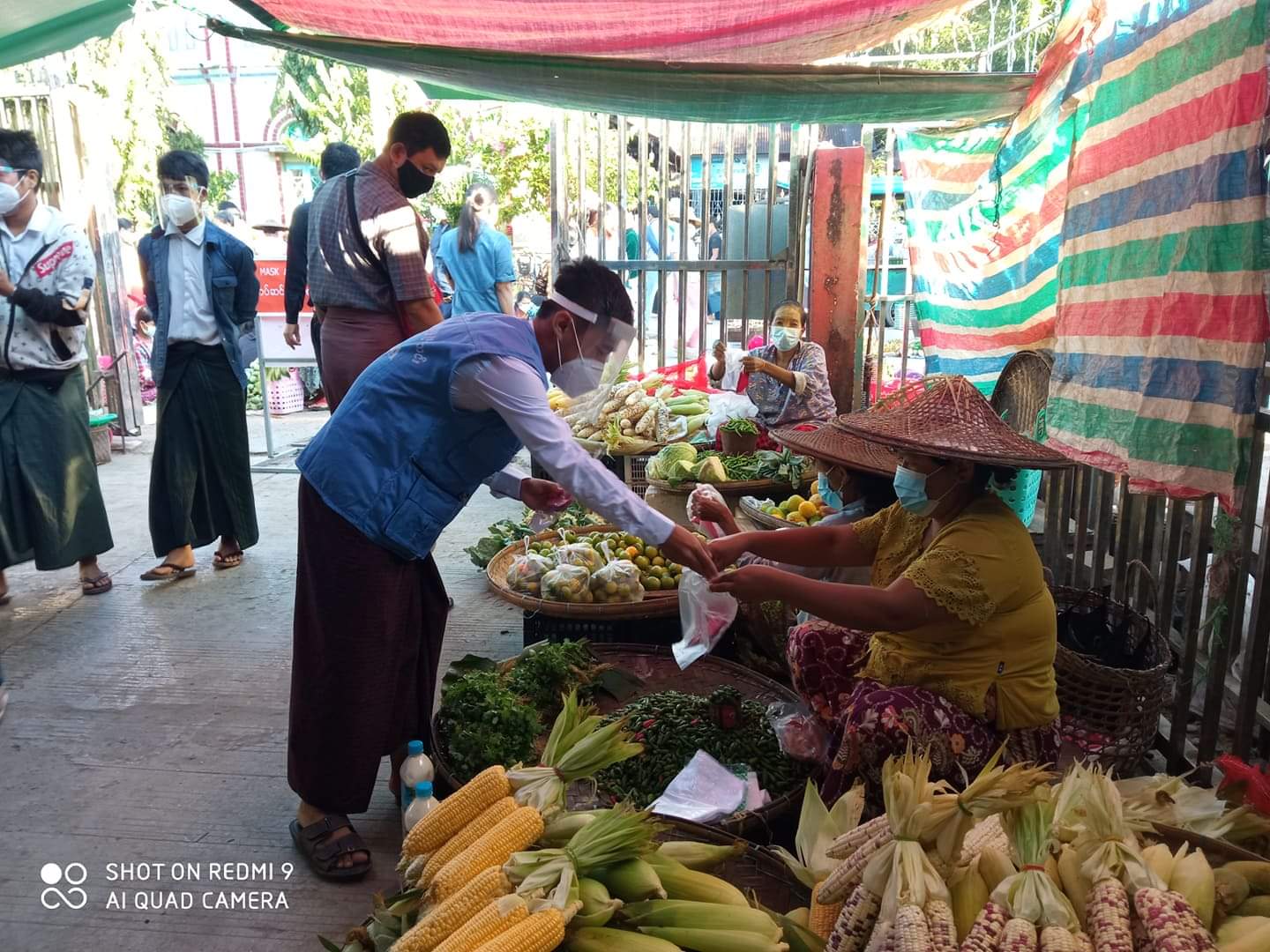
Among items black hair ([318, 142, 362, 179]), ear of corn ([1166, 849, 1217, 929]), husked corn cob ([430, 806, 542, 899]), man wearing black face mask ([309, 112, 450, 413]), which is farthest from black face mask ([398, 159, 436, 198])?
ear of corn ([1166, 849, 1217, 929])

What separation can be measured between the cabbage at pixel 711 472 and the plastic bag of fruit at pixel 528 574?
138 cm

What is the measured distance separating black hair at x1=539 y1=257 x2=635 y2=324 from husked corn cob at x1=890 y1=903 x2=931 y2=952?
1688mm

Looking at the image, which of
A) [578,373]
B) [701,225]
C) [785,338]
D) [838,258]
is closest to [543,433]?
[578,373]

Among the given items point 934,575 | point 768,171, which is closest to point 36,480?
point 934,575

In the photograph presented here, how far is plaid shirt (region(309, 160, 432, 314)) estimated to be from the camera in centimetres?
426

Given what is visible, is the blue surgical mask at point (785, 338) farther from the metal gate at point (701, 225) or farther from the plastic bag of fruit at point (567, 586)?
the plastic bag of fruit at point (567, 586)

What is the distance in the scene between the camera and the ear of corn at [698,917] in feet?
5.63

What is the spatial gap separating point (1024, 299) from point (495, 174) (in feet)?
40.2

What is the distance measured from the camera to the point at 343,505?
99.7 inches

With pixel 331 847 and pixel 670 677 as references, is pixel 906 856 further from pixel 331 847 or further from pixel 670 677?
pixel 670 677

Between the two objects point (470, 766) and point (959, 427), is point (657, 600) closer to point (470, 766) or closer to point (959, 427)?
point (470, 766)

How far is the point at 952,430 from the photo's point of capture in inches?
97.7

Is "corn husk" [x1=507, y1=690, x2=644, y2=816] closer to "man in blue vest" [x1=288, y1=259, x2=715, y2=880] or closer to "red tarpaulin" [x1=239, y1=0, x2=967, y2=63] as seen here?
"man in blue vest" [x1=288, y1=259, x2=715, y2=880]

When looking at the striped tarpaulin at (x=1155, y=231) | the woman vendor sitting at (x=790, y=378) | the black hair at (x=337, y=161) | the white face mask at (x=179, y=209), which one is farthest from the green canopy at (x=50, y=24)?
the woman vendor sitting at (x=790, y=378)
